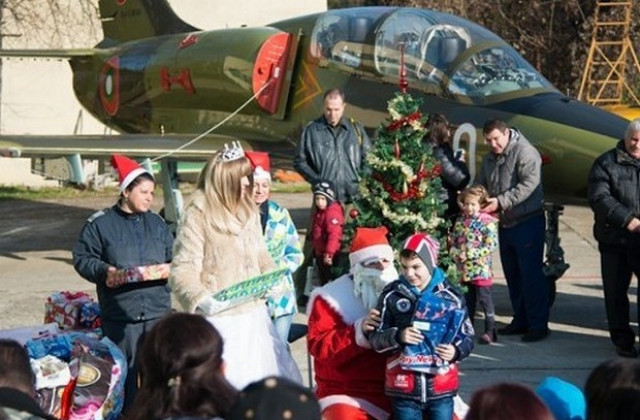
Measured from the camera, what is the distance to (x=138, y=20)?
2070 centimetres

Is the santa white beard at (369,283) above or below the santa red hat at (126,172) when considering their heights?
below

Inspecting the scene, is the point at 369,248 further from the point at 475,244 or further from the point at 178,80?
the point at 178,80

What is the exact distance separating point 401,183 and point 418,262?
2278 mm

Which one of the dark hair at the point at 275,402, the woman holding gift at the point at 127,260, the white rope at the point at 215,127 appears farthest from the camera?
the white rope at the point at 215,127

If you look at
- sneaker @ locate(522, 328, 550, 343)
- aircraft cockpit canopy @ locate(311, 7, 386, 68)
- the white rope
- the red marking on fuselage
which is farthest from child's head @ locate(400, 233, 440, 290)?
the red marking on fuselage

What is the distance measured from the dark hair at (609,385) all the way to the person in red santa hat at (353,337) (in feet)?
7.93

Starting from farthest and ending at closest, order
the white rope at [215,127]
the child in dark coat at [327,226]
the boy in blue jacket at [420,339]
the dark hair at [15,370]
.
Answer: the white rope at [215,127], the child in dark coat at [327,226], the boy in blue jacket at [420,339], the dark hair at [15,370]

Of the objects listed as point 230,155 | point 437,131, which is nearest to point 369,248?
point 230,155

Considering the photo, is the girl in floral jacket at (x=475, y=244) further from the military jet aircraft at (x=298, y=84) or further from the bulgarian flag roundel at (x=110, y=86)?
the bulgarian flag roundel at (x=110, y=86)

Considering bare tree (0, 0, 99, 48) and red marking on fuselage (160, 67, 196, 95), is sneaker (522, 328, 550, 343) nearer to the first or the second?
red marking on fuselage (160, 67, 196, 95)

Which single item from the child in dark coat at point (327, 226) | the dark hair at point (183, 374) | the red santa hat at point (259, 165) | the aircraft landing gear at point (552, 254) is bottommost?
the aircraft landing gear at point (552, 254)

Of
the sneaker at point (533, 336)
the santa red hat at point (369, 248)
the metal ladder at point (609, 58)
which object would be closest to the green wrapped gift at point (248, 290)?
the santa red hat at point (369, 248)

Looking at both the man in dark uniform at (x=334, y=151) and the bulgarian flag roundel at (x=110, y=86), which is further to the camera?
the bulgarian flag roundel at (x=110, y=86)

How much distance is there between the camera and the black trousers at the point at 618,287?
9648 mm
